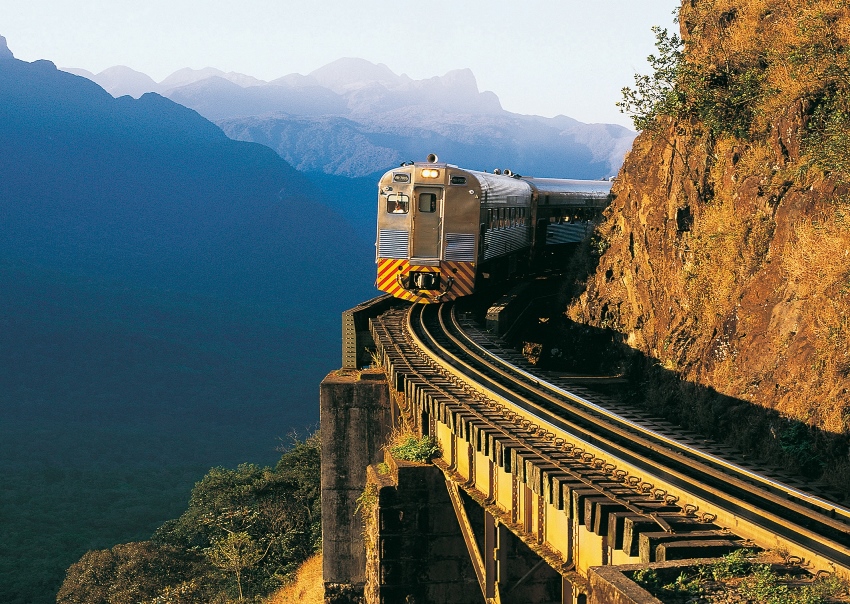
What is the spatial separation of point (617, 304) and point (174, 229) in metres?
158

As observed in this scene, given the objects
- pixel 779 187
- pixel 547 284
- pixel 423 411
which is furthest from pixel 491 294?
pixel 423 411

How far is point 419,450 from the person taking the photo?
51.1 feet

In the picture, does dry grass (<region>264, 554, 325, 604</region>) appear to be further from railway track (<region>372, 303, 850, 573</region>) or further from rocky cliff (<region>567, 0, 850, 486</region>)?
railway track (<region>372, 303, 850, 573</region>)

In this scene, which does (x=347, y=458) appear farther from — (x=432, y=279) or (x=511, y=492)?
(x=511, y=492)

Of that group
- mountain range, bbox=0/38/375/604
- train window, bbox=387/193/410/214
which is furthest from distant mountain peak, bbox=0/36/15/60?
train window, bbox=387/193/410/214

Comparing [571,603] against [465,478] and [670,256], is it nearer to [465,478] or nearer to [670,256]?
[465,478]

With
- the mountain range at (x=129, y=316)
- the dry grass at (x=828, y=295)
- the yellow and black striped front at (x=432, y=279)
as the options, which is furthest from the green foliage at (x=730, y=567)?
the mountain range at (x=129, y=316)

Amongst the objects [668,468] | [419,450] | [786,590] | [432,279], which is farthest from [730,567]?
[432,279]

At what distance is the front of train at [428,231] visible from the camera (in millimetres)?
23391

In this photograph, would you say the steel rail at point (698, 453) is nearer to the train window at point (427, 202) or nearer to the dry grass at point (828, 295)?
the dry grass at point (828, 295)

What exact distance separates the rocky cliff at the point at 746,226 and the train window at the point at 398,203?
235 inches

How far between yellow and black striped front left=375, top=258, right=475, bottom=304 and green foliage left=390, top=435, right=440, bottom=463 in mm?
8269

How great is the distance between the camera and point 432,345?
19375 mm

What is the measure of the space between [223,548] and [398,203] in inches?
616
